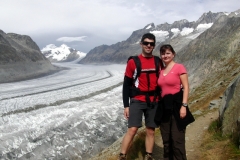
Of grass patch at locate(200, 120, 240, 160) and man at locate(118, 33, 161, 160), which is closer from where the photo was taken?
man at locate(118, 33, 161, 160)

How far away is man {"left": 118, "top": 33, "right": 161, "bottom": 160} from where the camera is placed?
17.8 feet

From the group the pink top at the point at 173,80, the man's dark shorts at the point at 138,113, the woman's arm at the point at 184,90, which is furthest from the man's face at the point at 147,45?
the man's dark shorts at the point at 138,113

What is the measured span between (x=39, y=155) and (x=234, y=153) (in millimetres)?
12606

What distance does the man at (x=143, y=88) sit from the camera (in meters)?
5.43

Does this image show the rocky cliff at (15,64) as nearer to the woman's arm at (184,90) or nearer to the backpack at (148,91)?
the backpack at (148,91)

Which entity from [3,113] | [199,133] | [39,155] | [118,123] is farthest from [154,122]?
[3,113]

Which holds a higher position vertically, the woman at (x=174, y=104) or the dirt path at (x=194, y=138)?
the woman at (x=174, y=104)

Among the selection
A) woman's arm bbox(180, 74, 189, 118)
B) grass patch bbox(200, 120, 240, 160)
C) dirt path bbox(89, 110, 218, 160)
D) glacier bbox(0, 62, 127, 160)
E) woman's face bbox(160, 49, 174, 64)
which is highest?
woman's face bbox(160, 49, 174, 64)

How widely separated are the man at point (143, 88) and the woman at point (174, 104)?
25 centimetres

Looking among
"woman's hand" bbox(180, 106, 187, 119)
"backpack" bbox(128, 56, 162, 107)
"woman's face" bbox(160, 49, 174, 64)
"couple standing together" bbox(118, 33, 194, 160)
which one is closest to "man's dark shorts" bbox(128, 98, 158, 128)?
"couple standing together" bbox(118, 33, 194, 160)

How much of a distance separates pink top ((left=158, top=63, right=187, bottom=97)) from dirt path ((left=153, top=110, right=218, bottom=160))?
8.24 feet

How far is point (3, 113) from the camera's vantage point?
23750 millimetres

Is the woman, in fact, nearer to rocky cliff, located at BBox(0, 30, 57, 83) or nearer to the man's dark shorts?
the man's dark shorts

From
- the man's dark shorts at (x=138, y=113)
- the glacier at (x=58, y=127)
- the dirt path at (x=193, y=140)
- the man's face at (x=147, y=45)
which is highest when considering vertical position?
the man's face at (x=147, y=45)
